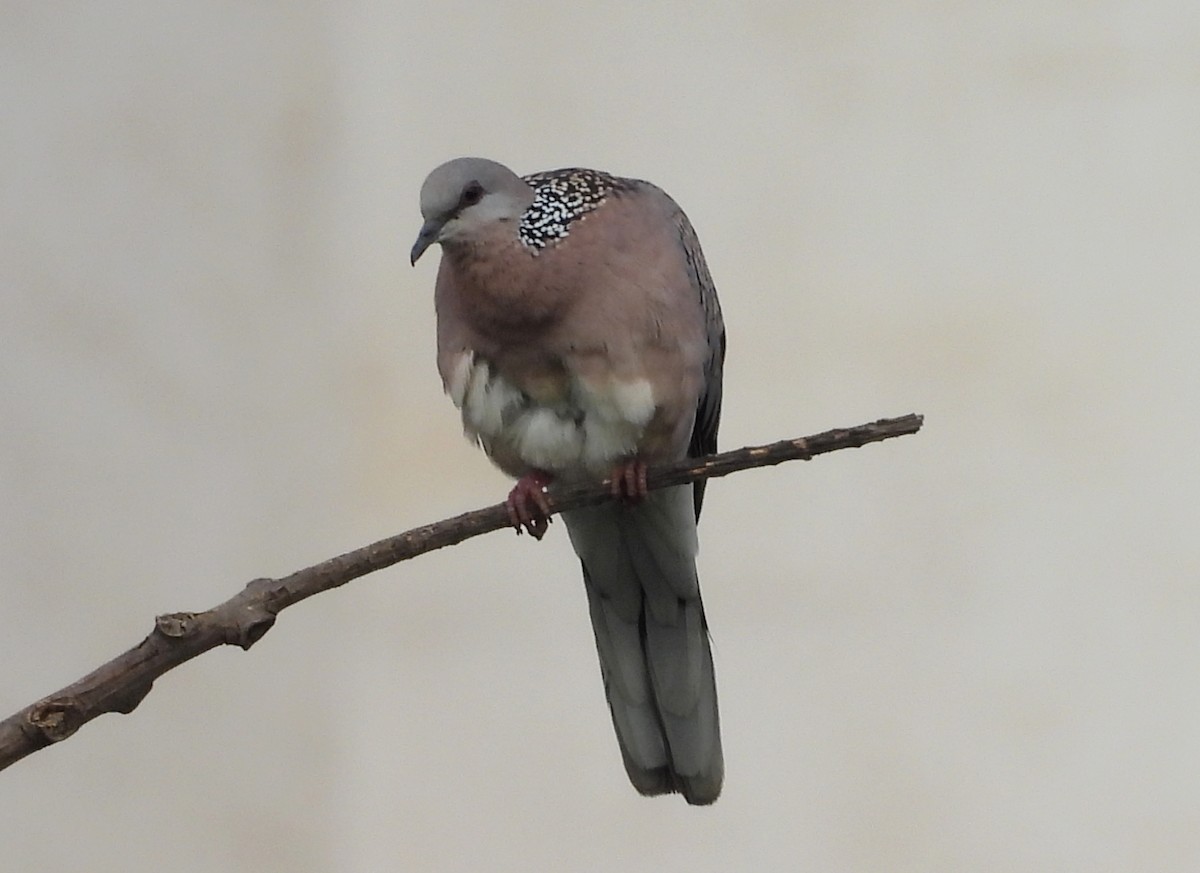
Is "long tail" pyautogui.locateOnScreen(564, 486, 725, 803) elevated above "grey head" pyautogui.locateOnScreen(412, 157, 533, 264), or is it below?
below

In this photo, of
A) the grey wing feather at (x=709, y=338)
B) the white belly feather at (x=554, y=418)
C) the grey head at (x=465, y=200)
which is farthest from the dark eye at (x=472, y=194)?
the grey wing feather at (x=709, y=338)

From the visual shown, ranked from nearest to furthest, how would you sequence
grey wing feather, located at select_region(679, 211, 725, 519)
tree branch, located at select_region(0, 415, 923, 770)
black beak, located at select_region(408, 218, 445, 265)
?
tree branch, located at select_region(0, 415, 923, 770)
black beak, located at select_region(408, 218, 445, 265)
grey wing feather, located at select_region(679, 211, 725, 519)

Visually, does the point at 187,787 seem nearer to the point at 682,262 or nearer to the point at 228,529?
the point at 228,529

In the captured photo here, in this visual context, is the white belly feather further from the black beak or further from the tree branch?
the tree branch

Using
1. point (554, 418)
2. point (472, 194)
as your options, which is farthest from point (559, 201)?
point (554, 418)

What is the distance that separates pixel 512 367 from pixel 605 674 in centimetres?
45

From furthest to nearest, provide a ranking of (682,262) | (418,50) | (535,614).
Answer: (418,50) → (535,614) → (682,262)

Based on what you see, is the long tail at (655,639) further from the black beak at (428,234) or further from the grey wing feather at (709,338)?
the black beak at (428,234)

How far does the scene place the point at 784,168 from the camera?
2.51 metres

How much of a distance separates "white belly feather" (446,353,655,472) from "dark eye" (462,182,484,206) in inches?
6.5

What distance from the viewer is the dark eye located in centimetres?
135

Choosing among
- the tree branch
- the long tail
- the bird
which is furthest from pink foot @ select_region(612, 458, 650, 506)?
the tree branch

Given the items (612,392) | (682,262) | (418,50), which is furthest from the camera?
(418,50)

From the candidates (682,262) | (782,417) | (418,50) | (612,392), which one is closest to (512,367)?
(612,392)
